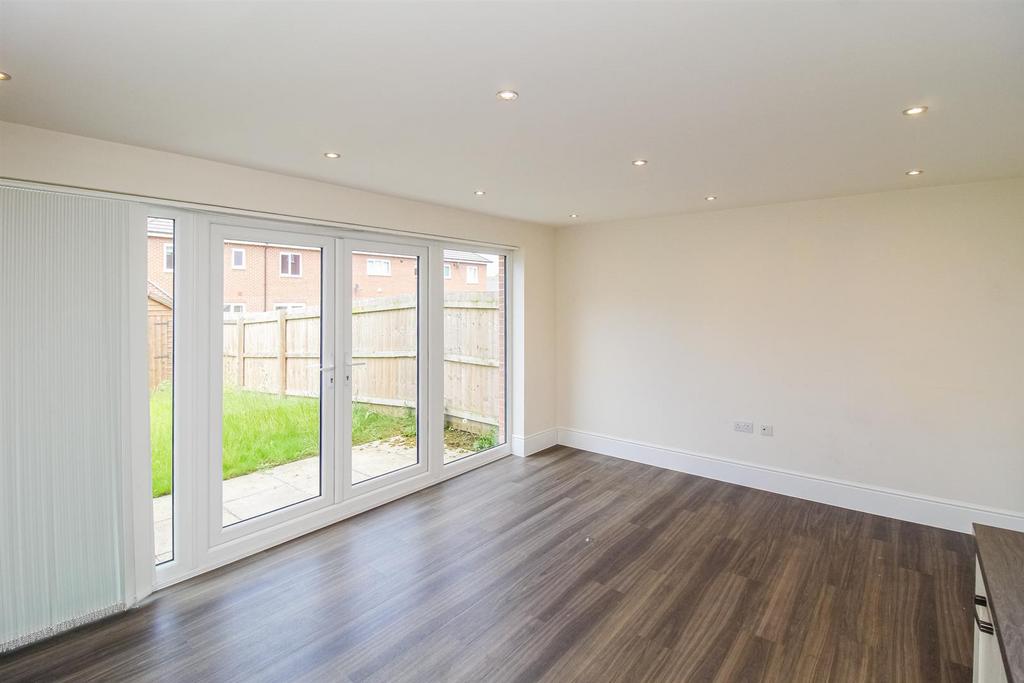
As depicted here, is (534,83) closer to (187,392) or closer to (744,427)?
(187,392)

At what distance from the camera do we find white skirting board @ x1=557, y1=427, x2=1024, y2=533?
342cm

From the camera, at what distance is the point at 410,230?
3.92 m

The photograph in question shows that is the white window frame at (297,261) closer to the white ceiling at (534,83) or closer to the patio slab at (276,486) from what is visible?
the white ceiling at (534,83)

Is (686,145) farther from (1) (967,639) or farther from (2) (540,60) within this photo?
(1) (967,639)

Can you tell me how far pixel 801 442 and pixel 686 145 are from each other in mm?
2869

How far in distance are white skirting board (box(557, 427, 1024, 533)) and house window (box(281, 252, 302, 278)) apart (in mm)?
3424

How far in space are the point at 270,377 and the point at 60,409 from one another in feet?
3.63

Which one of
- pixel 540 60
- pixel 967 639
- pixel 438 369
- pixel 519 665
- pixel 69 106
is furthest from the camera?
pixel 438 369

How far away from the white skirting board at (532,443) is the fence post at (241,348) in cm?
284

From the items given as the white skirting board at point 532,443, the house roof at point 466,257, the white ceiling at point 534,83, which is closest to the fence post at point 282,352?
the white ceiling at point 534,83

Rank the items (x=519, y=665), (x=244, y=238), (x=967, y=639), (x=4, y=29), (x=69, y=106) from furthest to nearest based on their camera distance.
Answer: (x=244, y=238)
(x=967, y=639)
(x=519, y=665)
(x=69, y=106)
(x=4, y=29)

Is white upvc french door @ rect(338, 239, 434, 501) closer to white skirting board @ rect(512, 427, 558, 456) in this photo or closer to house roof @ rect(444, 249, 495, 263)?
house roof @ rect(444, 249, 495, 263)

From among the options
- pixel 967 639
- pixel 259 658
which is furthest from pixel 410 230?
pixel 967 639

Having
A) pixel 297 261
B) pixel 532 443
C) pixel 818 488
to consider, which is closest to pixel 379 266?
pixel 297 261
